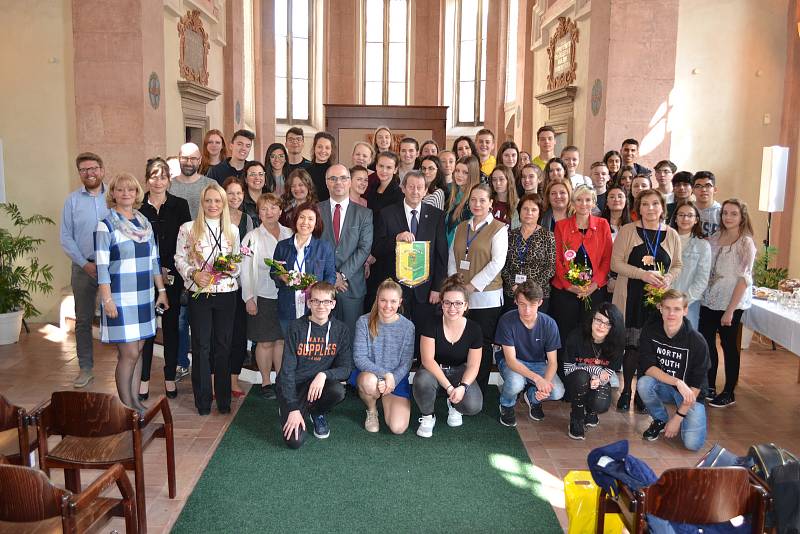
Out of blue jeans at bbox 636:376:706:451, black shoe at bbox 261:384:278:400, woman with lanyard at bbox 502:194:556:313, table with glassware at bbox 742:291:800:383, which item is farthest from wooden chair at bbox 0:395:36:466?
table with glassware at bbox 742:291:800:383

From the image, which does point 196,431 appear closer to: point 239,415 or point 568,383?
point 239,415

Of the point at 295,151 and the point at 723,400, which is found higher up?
the point at 295,151

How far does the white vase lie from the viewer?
7.44 m

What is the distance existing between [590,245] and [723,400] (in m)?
1.72

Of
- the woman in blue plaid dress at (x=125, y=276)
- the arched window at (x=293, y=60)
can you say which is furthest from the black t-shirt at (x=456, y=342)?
the arched window at (x=293, y=60)

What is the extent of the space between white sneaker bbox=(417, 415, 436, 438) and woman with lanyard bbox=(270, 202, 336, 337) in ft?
3.74

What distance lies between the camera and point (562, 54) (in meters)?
11.6

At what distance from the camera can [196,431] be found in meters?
5.06

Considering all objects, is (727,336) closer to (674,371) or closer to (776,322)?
(776,322)

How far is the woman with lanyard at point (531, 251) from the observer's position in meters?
5.46

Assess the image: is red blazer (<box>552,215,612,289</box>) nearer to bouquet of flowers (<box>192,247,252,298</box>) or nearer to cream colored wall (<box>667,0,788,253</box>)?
bouquet of flowers (<box>192,247,252,298</box>)

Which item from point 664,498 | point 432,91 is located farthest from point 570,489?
point 432,91

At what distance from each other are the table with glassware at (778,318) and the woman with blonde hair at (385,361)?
9.52 ft

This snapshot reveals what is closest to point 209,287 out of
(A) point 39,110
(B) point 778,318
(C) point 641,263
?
(C) point 641,263
